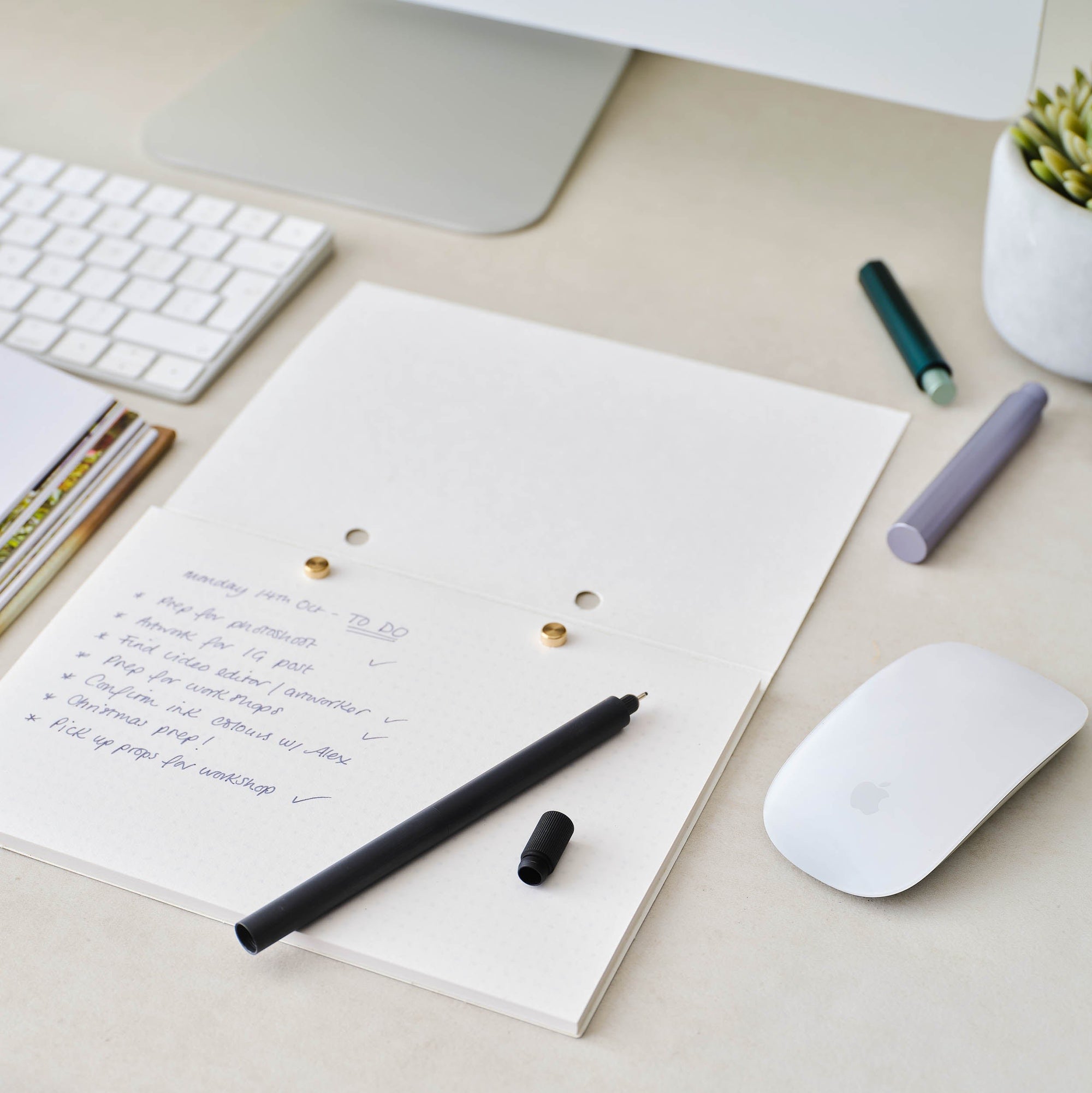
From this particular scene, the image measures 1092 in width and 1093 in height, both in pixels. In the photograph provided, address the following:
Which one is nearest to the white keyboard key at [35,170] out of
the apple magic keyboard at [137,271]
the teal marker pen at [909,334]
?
the apple magic keyboard at [137,271]

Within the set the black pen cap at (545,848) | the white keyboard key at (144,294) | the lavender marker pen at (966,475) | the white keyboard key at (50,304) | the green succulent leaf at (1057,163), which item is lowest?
the lavender marker pen at (966,475)

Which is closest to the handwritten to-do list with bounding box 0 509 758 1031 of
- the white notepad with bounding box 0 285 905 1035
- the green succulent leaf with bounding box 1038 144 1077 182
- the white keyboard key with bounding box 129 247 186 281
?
the white notepad with bounding box 0 285 905 1035

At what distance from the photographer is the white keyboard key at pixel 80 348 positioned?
69cm

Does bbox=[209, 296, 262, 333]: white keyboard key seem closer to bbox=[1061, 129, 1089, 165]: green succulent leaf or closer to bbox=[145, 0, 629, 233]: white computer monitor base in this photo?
bbox=[145, 0, 629, 233]: white computer monitor base

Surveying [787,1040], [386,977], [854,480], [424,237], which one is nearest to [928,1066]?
[787,1040]

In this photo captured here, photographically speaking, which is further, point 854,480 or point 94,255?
point 94,255

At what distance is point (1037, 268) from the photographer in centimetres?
65

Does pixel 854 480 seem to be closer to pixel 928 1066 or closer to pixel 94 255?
pixel 928 1066

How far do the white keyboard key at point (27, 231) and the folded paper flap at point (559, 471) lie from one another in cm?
20

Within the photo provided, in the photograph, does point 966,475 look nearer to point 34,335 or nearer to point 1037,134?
point 1037,134

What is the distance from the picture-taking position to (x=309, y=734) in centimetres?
51

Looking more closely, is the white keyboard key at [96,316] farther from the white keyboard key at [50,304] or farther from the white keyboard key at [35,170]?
the white keyboard key at [35,170]

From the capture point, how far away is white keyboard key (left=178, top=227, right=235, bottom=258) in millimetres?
757

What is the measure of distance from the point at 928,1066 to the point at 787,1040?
1.9 inches
